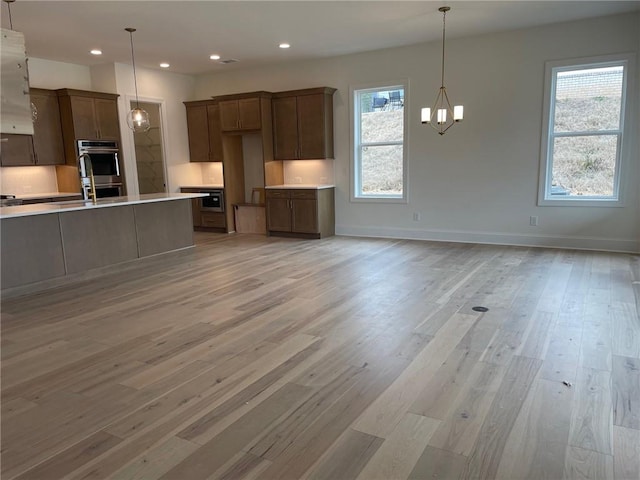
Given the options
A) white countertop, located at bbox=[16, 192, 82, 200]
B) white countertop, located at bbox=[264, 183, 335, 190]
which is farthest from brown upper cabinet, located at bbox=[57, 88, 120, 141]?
white countertop, located at bbox=[264, 183, 335, 190]

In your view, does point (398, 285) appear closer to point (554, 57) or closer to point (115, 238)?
point (115, 238)

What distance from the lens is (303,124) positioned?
7789 millimetres

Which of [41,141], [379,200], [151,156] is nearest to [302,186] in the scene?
[379,200]

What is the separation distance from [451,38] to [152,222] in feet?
16.4

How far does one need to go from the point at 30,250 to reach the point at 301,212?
13.4ft

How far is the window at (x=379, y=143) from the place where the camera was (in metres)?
7.36

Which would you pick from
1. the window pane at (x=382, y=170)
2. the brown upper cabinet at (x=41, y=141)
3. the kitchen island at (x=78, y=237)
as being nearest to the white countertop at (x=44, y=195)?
the brown upper cabinet at (x=41, y=141)

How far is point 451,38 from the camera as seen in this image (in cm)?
664

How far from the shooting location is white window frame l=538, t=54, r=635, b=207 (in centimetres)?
578

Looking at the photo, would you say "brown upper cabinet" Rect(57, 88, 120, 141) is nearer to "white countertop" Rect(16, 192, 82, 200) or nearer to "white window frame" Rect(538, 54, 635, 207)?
"white countertop" Rect(16, 192, 82, 200)

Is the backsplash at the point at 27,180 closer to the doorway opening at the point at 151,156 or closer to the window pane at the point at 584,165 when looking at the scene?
the doorway opening at the point at 151,156

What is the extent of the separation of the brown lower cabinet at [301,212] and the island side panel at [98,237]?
2.74 metres

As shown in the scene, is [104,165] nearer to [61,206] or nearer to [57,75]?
[57,75]

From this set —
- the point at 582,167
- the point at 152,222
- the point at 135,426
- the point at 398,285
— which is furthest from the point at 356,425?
the point at 582,167
